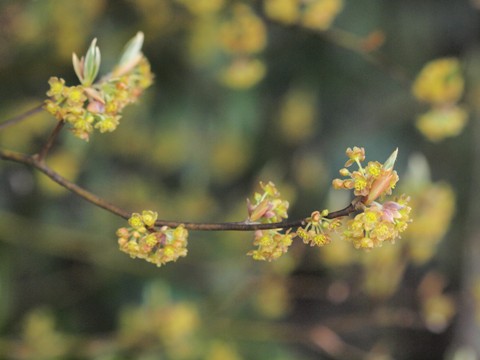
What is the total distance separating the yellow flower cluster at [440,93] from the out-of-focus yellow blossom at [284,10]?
0.15 m

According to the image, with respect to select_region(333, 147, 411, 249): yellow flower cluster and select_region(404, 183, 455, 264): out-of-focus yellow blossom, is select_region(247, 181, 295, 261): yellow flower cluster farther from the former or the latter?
select_region(404, 183, 455, 264): out-of-focus yellow blossom

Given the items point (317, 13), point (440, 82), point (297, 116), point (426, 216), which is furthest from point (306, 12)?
point (297, 116)

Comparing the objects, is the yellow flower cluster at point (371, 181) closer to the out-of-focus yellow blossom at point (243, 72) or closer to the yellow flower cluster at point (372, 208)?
the yellow flower cluster at point (372, 208)

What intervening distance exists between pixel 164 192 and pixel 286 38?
1.12 feet

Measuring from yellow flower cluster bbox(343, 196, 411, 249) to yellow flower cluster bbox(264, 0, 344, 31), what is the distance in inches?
15.7

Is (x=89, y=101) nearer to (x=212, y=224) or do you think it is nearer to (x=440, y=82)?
(x=212, y=224)

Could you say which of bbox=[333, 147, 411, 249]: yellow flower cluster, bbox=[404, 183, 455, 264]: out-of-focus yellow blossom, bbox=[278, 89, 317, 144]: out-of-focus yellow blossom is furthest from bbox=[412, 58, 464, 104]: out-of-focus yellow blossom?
bbox=[278, 89, 317, 144]: out-of-focus yellow blossom

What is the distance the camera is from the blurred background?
34.0 inches

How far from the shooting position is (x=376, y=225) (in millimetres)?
388

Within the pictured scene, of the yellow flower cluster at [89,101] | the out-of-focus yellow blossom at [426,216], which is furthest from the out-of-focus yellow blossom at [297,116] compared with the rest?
the yellow flower cluster at [89,101]

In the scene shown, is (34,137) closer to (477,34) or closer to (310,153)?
(310,153)

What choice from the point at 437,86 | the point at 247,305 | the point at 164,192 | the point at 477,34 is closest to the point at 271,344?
the point at 247,305

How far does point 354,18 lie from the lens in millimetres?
1153

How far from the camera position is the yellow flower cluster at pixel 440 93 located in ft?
2.34
